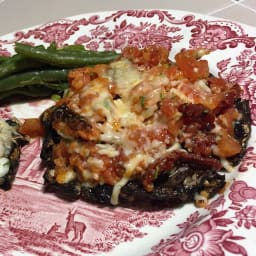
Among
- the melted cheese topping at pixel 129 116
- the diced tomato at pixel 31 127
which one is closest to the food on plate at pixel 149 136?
the melted cheese topping at pixel 129 116

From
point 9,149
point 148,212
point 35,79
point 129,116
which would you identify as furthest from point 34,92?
point 148,212

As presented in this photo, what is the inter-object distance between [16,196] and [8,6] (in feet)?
10.4

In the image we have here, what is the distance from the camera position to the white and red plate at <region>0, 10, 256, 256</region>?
2797 millimetres

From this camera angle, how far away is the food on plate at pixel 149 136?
3031 millimetres

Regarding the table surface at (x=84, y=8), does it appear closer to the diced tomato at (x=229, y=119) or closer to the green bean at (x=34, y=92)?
the green bean at (x=34, y=92)

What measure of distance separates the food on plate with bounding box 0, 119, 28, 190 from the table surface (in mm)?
2170

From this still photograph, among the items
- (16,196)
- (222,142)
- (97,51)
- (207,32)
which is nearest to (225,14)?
(207,32)

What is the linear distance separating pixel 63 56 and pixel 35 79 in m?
0.26

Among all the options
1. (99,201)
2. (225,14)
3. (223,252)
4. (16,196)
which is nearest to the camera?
(223,252)

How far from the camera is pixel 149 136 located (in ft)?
10.0

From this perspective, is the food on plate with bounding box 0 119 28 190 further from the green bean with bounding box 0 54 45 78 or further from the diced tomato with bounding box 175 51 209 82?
the diced tomato with bounding box 175 51 209 82

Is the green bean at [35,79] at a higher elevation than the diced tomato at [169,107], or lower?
lower

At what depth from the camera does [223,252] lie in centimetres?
265

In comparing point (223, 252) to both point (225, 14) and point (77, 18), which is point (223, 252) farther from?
point (225, 14)
